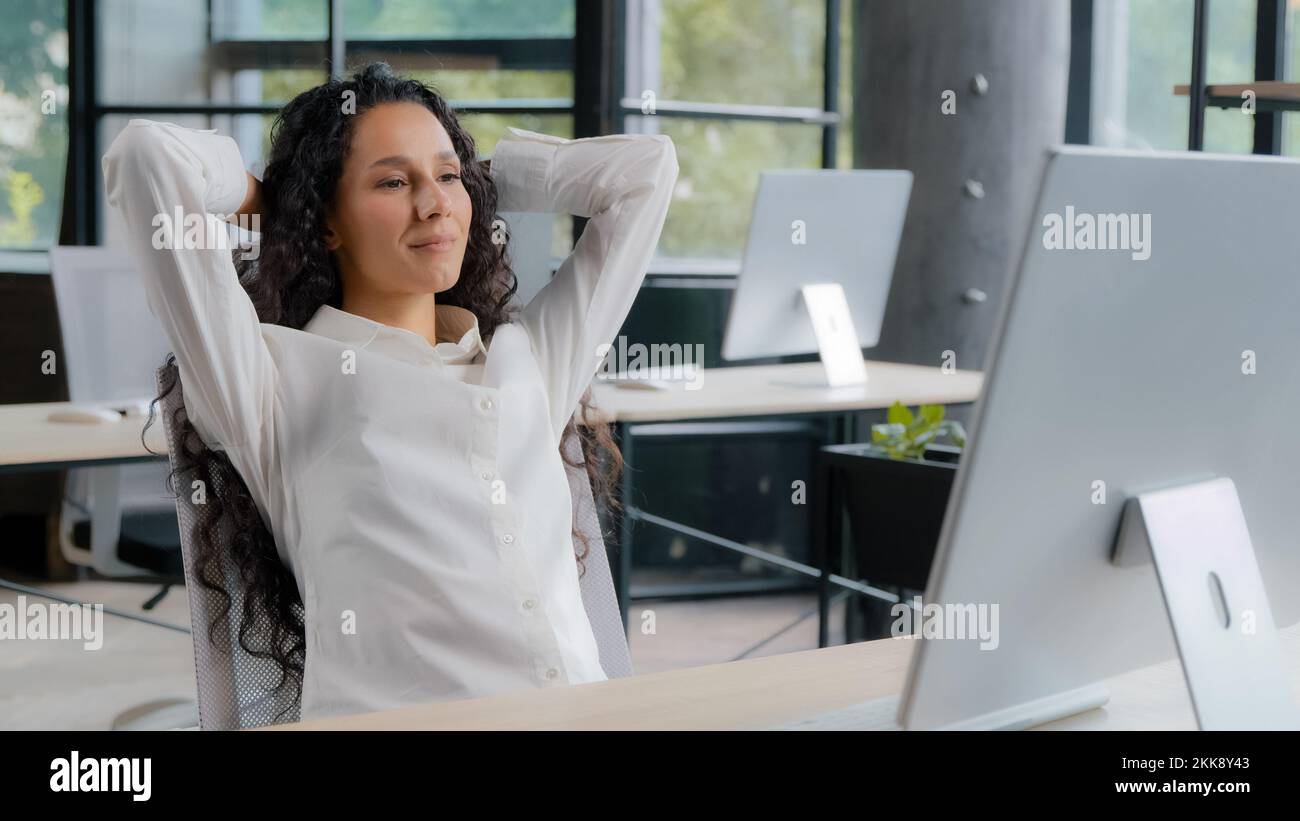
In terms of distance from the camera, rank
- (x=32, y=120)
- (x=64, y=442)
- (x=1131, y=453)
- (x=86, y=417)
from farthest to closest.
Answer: (x=32, y=120)
(x=86, y=417)
(x=64, y=442)
(x=1131, y=453)

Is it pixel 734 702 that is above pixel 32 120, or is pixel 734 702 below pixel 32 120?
below

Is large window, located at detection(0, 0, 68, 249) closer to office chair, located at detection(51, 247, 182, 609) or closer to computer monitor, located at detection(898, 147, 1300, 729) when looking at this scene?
office chair, located at detection(51, 247, 182, 609)

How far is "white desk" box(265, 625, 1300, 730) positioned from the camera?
1086mm

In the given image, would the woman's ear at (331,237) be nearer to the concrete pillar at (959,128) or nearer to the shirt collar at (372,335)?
the shirt collar at (372,335)

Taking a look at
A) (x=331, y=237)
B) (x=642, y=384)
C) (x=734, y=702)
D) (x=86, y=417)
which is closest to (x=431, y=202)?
(x=331, y=237)

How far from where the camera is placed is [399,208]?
152 cm

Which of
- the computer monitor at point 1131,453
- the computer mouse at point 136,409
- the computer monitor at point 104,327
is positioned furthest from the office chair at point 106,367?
the computer monitor at point 1131,453

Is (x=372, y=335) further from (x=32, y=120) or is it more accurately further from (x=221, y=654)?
(x=32, y=120)

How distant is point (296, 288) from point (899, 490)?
1.75 m

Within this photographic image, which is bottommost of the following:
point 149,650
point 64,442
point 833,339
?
point 149,650

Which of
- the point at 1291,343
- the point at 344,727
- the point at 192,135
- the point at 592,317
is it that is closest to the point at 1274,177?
the point at 1291,343

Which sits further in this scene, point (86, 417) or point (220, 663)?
point (86, 417)

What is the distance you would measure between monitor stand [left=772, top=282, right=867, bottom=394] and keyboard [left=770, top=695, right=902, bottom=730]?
2375 millimetres
